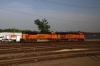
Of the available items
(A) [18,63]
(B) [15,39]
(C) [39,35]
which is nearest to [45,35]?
(C) [39,35]

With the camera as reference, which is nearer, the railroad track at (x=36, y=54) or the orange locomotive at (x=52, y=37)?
the railroad track at (x=36, y=54)

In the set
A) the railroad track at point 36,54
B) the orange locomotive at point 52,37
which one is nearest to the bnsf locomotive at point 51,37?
the orange locomotive at point 52,37

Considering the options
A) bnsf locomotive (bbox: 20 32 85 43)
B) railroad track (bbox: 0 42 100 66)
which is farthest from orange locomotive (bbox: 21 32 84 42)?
railroad track (bbox: 0 42 100 66)

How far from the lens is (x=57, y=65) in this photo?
11.7 metres

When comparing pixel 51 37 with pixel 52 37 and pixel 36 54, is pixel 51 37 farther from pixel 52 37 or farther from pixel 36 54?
pixel 36 54

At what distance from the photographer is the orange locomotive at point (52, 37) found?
45.8 meters

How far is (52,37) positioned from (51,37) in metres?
0.29

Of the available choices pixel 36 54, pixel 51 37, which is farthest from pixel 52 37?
pixel 36 54

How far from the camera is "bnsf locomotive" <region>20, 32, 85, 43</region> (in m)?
45.8

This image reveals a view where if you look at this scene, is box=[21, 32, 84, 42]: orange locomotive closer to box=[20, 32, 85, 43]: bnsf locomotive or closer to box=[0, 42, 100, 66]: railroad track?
box=[20, 32, 85, 43]: bnsf locomotive

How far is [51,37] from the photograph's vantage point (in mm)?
49188

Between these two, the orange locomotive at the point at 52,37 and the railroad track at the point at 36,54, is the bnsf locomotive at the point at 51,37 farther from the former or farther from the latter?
the railroad track at the point at 36,54

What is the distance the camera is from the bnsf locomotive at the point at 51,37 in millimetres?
45750

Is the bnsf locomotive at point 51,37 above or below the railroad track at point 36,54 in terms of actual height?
above
